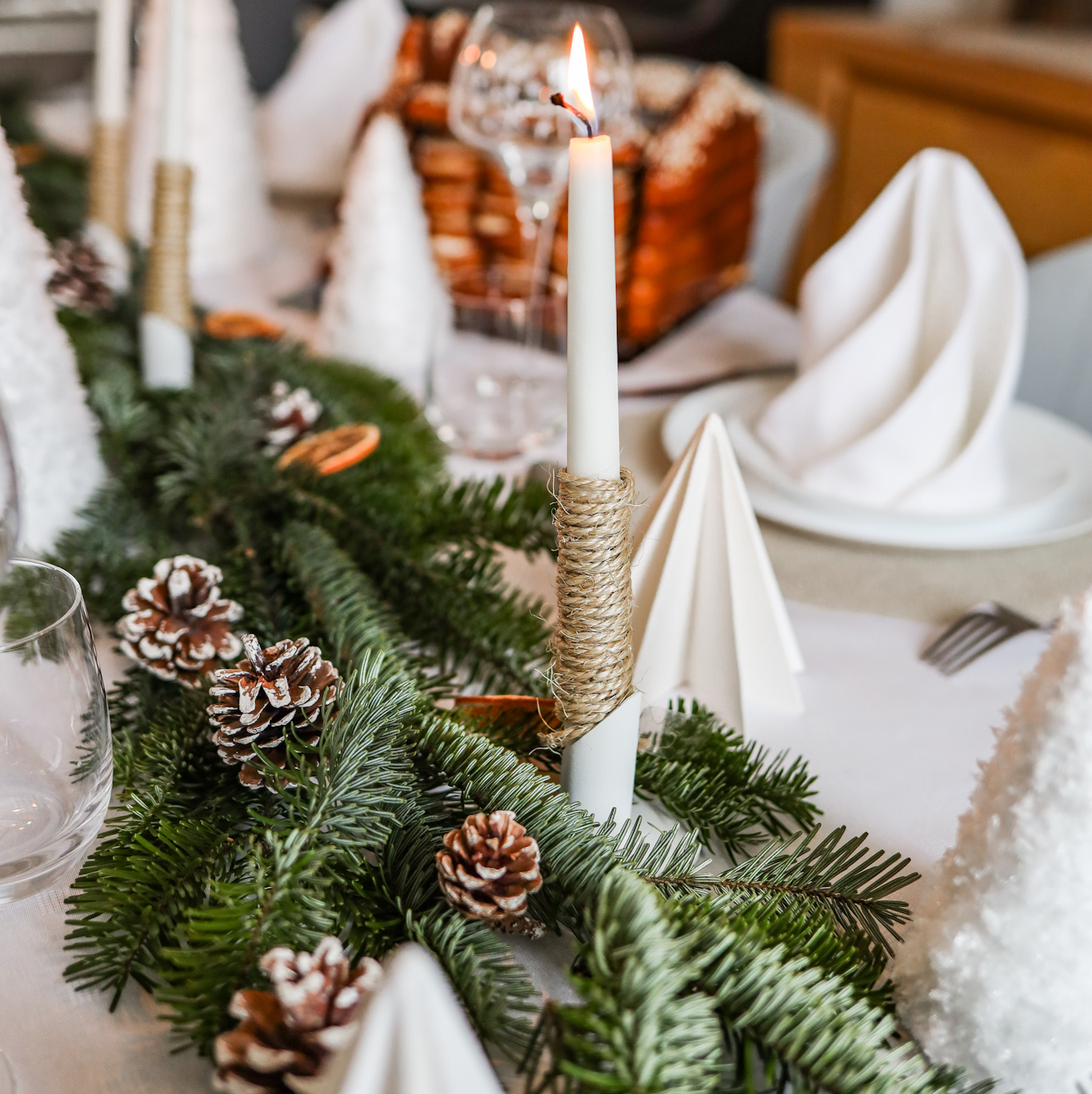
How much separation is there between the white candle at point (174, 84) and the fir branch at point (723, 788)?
0.52 meters

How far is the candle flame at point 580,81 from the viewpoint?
31 centimetres

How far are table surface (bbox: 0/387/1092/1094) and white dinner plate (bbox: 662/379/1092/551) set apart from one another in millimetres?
15

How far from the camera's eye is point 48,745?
1.23ft

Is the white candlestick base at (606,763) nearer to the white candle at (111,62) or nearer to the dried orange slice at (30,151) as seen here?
the white candle at (111,62)

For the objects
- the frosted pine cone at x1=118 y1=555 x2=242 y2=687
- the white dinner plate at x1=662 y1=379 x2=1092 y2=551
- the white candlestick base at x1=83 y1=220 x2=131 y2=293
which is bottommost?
the white dinner plate at x1=662 y1=379 x2=1092 y2=551

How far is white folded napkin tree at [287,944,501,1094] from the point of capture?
23cm

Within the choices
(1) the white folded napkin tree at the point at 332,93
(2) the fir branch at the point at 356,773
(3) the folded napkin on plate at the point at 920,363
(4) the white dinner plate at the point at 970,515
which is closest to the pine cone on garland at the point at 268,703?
(2) the fir branch at the point at 356,773

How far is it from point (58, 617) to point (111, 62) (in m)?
0.66

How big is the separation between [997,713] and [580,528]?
0.96ft

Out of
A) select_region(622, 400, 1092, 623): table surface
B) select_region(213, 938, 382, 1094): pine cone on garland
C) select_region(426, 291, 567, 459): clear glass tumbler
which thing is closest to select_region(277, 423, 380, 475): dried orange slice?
select_region(426, 291, 567, 459): clear glass tumbler

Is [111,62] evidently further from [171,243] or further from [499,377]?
[499,377]

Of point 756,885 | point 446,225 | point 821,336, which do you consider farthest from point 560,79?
point 756,885

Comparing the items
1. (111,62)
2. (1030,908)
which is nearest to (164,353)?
(111,62)

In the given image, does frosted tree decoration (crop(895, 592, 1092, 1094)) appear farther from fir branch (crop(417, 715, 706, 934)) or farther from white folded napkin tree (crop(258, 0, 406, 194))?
white folded napkin tree (crop(258, 0, 406, 194))
